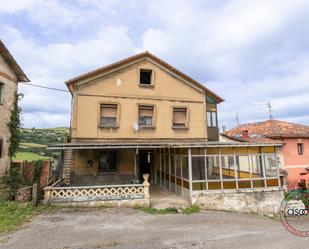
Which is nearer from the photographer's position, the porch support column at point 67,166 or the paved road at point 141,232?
the paved road at point 141,232

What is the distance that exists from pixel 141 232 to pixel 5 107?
12952mm

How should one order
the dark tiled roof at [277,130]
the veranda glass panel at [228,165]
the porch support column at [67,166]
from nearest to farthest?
the porch support column at [67,166] → the veranda glass panel at [228,165] → the dark tiled roof at [277,130]

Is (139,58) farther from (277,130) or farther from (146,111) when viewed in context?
(277,130)

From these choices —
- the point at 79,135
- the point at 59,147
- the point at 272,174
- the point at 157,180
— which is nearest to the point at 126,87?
the point at 79,135

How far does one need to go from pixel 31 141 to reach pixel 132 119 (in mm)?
40057

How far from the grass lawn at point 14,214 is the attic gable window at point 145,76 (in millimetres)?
10624

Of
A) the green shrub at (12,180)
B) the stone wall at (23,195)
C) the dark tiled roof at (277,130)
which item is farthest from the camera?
the dark tiled roof at (277,130)

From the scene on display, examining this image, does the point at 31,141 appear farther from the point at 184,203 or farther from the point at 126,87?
the point at 184,203

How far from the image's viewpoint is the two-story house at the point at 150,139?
1226 cm

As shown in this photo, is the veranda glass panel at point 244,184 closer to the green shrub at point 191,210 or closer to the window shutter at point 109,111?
the green shrub at point 191,210

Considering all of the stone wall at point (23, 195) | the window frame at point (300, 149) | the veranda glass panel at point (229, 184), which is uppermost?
the window frame at point (300, 149)

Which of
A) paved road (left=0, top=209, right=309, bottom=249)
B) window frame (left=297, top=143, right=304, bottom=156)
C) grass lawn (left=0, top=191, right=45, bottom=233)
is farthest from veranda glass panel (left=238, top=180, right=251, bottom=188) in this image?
window frame (left=297, top=143, right=304, bottom=156)

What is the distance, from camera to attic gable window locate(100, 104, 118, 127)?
48.2 ft

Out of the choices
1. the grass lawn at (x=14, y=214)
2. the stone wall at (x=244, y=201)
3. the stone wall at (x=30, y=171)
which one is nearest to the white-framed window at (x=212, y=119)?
the stone wall at (x=244, y=201)
